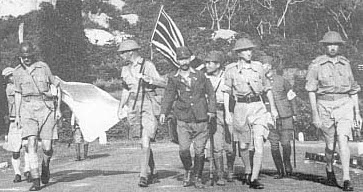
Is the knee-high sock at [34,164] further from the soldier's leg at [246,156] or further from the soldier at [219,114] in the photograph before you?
the soldier's leg at [246,156]

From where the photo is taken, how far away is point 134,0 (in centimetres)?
6362

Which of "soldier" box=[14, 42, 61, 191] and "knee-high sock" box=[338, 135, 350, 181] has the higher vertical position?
"soldier" box=[14, 42, 61, 191]

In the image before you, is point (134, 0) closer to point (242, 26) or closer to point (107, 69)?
point (242, 26)

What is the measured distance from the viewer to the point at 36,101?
10586 millimetres

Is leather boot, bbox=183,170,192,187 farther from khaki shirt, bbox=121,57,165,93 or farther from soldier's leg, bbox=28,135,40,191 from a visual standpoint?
soldier's leg, bbox=28,135,40,191

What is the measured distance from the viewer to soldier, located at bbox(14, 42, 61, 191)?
10484 mm

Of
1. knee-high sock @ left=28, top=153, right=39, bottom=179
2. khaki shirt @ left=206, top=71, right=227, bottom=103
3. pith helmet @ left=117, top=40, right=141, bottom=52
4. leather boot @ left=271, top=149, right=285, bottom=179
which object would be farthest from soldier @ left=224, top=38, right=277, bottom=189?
knee-high sock @ left=28, top=153, right=39, bottom=179

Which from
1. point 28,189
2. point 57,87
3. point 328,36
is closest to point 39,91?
point 57,87

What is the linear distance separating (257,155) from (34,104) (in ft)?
10.6

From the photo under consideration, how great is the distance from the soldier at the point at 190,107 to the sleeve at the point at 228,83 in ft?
0.60

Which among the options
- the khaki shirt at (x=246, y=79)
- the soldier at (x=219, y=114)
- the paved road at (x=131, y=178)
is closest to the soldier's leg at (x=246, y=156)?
the paved road at (x=131, y=178)

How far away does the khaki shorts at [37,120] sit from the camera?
10484 mm

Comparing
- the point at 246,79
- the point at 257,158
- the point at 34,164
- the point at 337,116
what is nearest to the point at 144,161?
the point at 34,164

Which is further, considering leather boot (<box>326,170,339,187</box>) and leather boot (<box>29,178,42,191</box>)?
leather boot (<box>29,178,42,191</box>)
